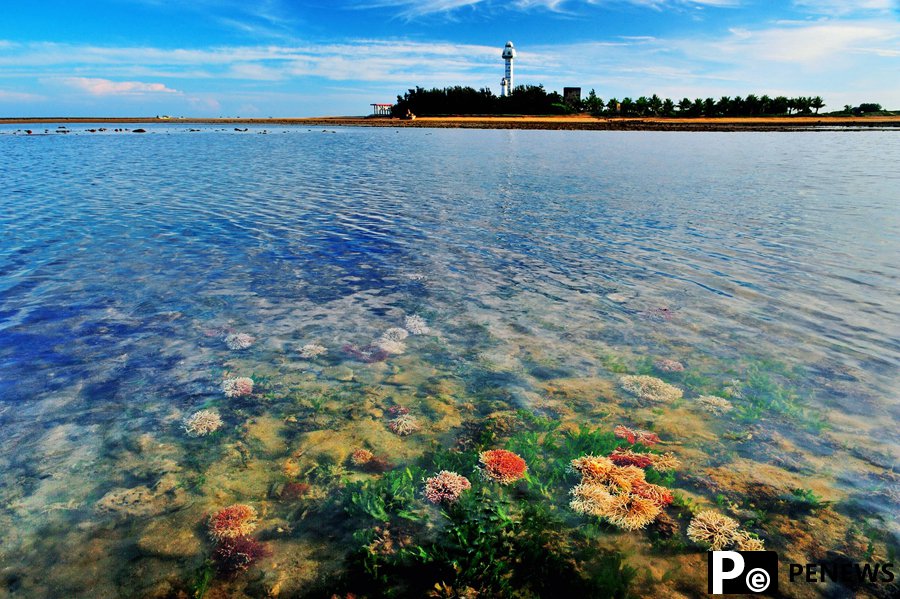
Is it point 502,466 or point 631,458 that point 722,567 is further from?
point 502,466

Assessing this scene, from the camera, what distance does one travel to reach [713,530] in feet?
16.1

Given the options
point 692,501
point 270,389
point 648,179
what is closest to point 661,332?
point 692,501

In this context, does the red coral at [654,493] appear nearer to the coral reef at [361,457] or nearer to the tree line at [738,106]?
the coral reef at [361,457]

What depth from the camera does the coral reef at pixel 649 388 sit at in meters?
7.41

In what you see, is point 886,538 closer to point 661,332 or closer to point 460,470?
point 460,470

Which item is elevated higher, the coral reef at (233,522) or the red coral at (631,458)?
the coral reef at (233,522)

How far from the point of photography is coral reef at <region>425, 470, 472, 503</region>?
543 cm

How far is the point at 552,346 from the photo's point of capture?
9.12 metres

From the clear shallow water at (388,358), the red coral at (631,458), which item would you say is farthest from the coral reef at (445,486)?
the red coral at (631,458)

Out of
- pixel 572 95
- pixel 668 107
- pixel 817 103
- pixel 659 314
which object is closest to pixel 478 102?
pixel 572 95

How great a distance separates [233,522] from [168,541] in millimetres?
607

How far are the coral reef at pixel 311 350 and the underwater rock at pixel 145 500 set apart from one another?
11.3 feet

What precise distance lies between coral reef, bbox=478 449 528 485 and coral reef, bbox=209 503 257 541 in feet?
8.73

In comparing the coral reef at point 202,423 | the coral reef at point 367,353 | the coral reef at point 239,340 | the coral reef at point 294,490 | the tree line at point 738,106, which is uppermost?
the tree line at point 738,106
